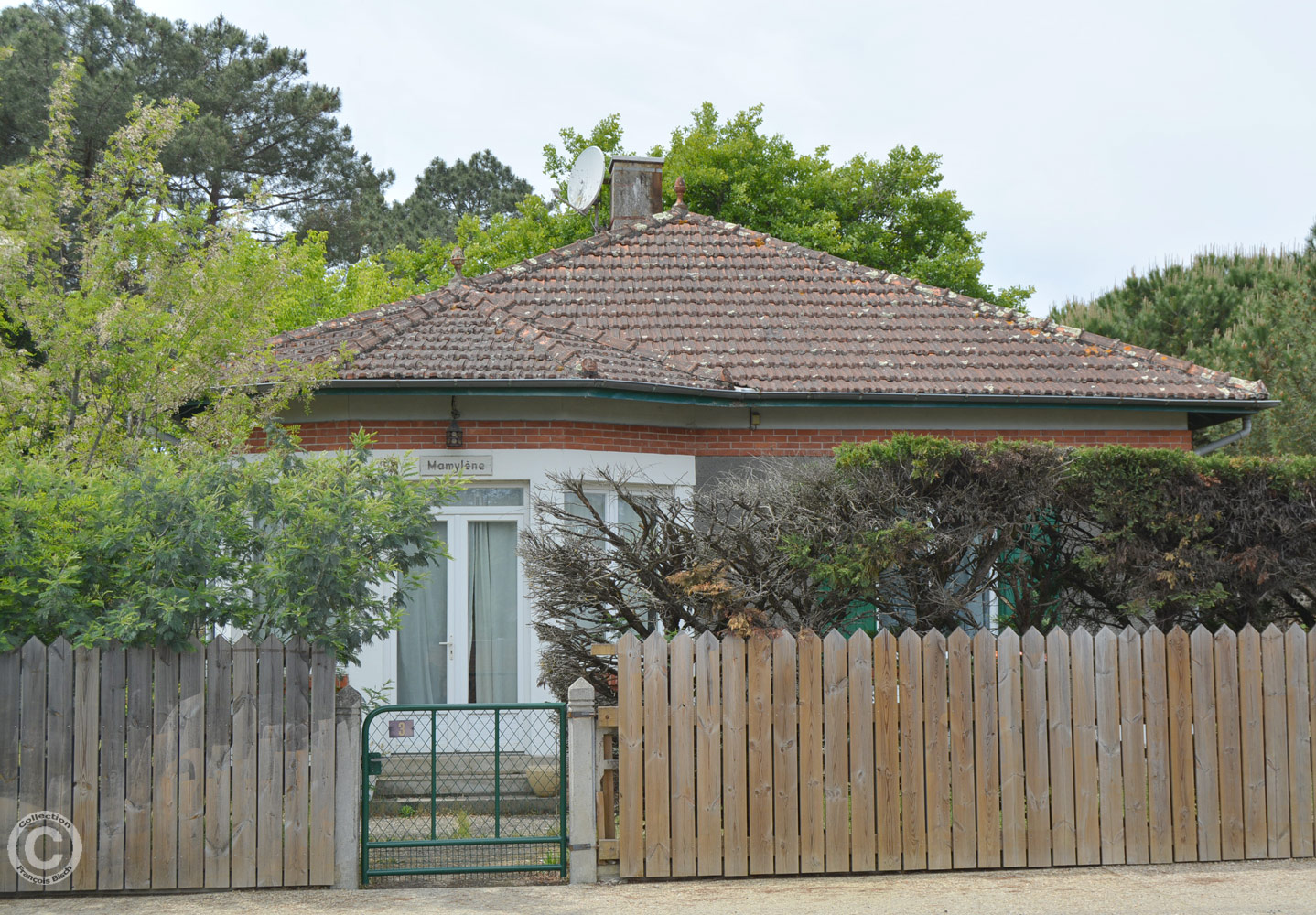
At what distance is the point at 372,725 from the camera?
10016 mm

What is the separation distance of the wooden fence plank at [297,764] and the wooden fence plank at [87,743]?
3.56ft

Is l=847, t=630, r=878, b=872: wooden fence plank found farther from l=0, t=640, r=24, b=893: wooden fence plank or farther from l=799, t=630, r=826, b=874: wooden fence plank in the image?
l=0, t=640, r=24, b=893: wooden fence plank

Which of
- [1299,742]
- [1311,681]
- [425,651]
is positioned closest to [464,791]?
[425,651]

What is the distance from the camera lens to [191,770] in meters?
6.77

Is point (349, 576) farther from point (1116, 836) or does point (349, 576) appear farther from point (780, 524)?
point (1116, 836)

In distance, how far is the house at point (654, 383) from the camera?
10.2 m

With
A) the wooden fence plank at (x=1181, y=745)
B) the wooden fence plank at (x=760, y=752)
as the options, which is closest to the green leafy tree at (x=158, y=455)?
the wooden fence plank at (x=760, y=752)

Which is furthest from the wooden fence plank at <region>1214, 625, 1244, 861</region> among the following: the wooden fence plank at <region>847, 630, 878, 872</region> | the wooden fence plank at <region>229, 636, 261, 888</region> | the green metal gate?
the wooden fence plank at <region>229, 636, 261, 888</region>

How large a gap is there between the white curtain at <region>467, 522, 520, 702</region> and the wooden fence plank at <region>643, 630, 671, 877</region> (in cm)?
355

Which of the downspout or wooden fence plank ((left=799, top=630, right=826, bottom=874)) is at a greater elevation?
the downspout

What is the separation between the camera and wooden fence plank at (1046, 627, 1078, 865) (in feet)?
23.4

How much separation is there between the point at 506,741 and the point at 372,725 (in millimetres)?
1250

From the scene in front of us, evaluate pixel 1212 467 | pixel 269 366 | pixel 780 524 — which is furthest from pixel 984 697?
pixel 269 366

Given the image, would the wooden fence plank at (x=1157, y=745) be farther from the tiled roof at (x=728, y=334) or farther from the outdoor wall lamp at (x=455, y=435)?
the outdoor wall lamp at (x=455, y=435)
